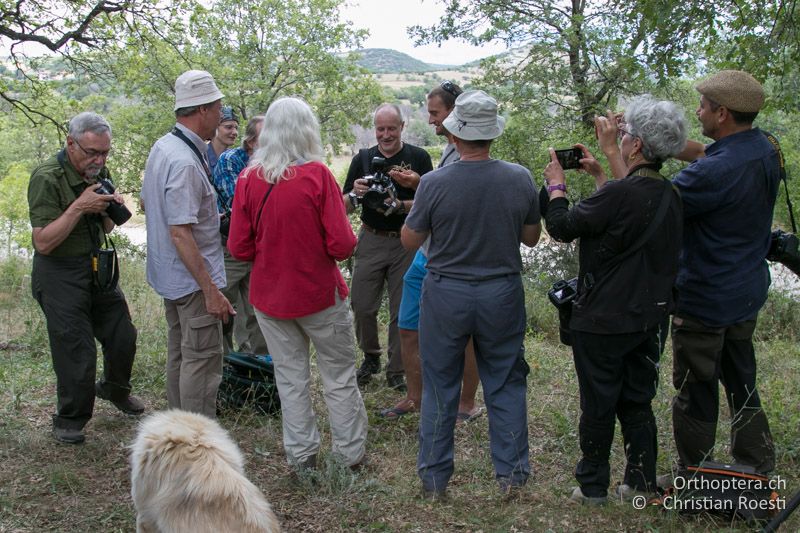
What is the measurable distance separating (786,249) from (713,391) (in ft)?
2.66

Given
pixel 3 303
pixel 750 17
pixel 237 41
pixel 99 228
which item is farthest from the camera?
pixel 237 41

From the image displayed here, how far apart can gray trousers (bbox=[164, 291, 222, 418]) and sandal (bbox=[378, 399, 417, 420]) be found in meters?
1.24

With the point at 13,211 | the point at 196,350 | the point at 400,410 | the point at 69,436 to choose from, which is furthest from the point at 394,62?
the point at 196,350

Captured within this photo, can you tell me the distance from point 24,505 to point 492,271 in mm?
2632

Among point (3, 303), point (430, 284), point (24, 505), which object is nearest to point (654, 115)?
point (430, 284)

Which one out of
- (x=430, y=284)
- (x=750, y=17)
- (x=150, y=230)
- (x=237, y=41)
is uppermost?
(x=237, y=41)

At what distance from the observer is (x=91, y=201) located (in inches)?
157

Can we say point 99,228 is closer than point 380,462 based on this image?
No

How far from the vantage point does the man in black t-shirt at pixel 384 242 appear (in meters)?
4.96

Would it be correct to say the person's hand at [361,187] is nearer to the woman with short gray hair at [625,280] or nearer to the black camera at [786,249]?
the woman with short gray hair at [625,280]

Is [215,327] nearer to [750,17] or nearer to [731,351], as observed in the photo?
[731,351]

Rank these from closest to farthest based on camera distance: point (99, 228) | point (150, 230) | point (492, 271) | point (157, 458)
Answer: point (157, 458)
point (492, 271)
point (150, 230)
point (99, 228)

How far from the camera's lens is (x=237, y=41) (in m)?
20.5

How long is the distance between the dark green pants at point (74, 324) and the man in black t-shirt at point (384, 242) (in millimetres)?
1696
